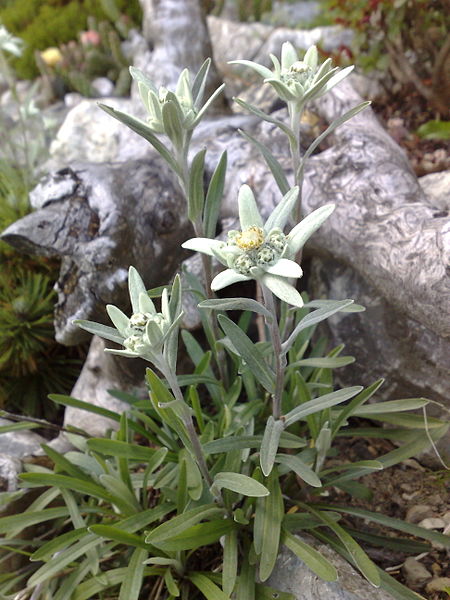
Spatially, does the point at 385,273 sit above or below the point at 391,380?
above

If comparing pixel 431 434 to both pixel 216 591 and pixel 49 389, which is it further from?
pixel 49 389

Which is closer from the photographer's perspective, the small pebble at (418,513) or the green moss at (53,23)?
the small pebble at (418,513)

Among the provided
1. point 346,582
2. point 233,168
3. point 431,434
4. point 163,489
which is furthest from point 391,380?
point 233,168

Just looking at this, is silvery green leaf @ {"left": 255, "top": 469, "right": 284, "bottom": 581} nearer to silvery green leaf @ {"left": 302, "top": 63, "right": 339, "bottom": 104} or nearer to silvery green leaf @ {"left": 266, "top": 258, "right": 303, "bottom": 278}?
silvery green leaf @ {"left": 266, "top": 258, "right": 303, "bottom": 278}

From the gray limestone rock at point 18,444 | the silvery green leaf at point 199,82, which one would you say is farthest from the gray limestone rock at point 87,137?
the silvery green leaf at point 199,82

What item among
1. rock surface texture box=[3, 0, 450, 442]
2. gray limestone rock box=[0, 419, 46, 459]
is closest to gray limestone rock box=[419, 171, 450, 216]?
rock surface texture box=[3, 0, 450, 442]

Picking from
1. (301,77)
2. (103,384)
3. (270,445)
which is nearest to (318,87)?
(301,77)

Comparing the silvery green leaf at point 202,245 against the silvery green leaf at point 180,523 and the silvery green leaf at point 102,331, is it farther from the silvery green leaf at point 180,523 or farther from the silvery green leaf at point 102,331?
the silvery green leaf at point 180,523
